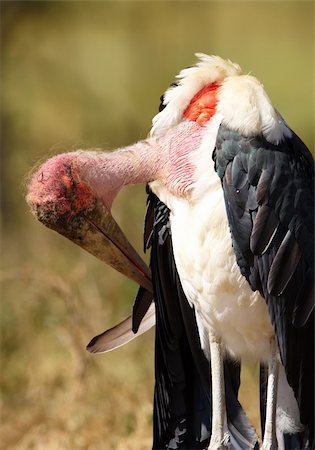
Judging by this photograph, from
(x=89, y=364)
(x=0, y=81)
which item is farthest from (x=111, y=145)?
(x=89, y=364)

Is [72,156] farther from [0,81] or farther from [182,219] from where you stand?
A: [0,81]

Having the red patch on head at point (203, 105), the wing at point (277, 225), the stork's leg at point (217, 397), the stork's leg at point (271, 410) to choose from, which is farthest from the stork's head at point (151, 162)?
the stork's leg at point (271, 410)

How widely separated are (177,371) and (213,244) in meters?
0.72

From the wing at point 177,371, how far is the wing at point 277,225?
0.47m

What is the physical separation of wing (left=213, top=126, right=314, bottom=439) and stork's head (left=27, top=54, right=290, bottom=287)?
4.2 inches

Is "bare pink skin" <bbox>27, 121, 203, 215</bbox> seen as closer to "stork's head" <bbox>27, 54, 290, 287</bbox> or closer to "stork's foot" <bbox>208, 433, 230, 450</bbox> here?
"stork's head" <bbox>27, 54, 290, 287</bbox>

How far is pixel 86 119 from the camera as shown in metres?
10.0

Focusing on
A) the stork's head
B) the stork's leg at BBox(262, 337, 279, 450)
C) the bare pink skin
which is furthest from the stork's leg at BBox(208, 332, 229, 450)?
the bare pink skin

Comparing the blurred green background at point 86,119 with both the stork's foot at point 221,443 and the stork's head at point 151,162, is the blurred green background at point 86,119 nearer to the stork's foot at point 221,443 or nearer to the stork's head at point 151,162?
the stork's foot at point 221,443

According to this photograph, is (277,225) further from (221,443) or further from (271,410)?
(221,443)

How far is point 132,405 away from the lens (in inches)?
212

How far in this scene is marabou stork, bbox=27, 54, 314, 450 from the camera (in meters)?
3.86

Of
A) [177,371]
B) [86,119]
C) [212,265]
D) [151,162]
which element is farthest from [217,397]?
[86,119]

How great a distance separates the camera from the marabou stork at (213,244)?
3.86 metres
